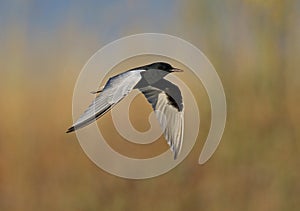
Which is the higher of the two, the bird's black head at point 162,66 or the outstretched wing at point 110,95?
the bird's black head at point 162,66

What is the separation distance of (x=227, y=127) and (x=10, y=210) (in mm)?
610

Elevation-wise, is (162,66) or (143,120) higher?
(162,66)

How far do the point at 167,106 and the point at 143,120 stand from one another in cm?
8

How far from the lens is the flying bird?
1.35 meters

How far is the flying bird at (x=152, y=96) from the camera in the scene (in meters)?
1.35

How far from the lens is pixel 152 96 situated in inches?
53.6

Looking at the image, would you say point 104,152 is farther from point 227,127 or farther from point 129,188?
point 227,127

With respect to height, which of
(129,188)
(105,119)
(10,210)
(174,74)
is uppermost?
(174,74)

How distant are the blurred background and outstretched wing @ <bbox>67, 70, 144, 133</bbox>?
0.06 metres

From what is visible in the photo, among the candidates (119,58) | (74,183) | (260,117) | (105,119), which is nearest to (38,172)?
(74,183)

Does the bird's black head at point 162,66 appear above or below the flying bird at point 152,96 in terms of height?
above

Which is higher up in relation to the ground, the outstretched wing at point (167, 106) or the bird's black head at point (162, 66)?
the bird's black head at point (162, 66)

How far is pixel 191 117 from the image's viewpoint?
4.57 feet

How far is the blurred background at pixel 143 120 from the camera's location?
1394 mm
